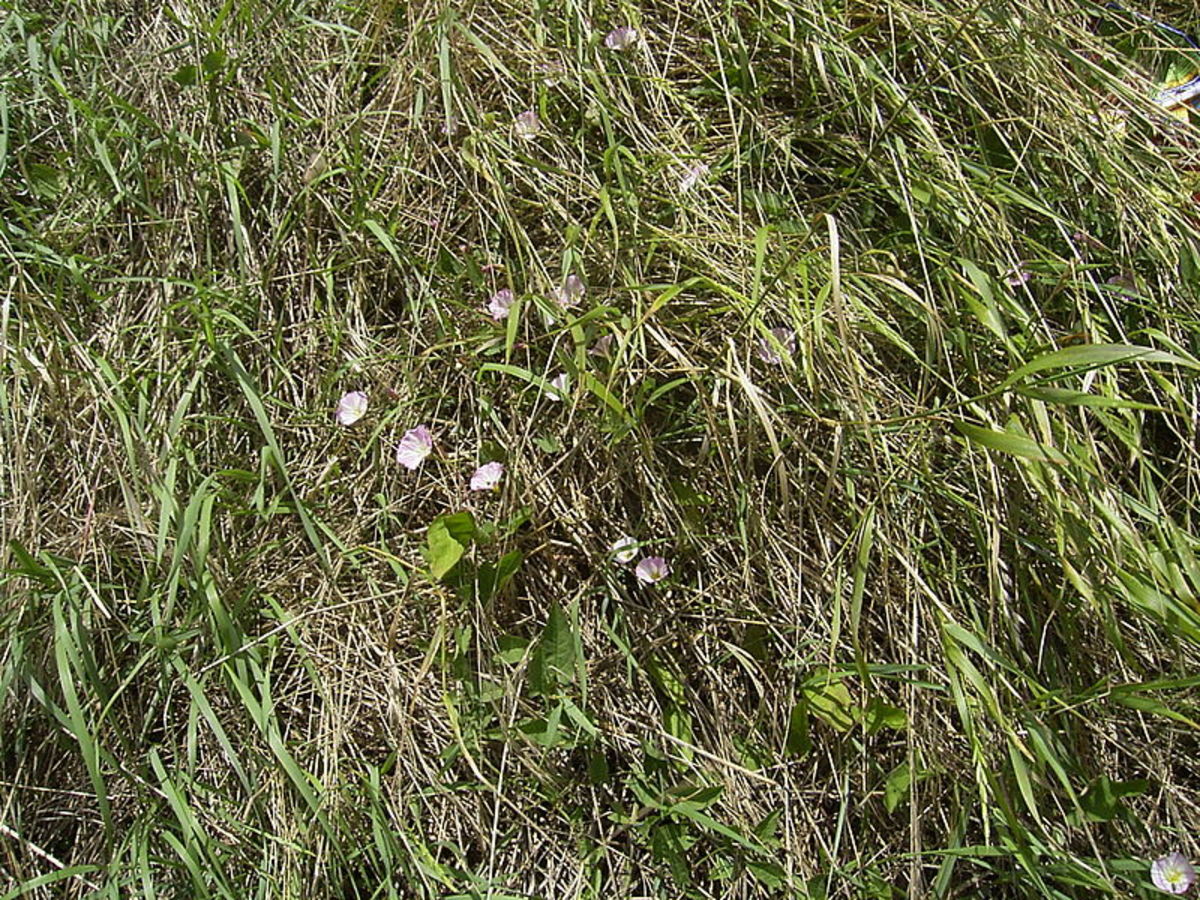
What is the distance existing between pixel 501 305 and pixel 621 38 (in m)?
0.46

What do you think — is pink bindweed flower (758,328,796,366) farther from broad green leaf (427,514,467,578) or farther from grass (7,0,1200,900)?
broad green leaf (427,514,467,578)

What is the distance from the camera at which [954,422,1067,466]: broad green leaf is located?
120 cm

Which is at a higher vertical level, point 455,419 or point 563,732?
point 455,419

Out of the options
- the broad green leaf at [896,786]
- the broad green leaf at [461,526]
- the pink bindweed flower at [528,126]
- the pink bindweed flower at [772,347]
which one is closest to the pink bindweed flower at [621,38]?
the pink bindweed flower at [528,126]

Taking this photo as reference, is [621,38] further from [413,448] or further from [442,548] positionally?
[442,548]

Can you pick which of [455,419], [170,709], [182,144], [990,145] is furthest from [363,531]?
[990,145]

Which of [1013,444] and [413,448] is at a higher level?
[1013,444]

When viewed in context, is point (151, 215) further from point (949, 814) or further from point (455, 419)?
point (949, 814)

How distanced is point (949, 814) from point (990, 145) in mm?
931

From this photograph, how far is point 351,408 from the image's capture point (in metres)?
1.49

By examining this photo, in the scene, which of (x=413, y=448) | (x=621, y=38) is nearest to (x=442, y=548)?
(x=413, y=448)

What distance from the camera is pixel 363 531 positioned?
145 cm

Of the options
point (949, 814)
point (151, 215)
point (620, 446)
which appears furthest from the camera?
point (151, 215)

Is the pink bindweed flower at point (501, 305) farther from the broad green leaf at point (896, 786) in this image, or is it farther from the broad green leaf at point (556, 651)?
the broad green leaf at point (896, 786)
